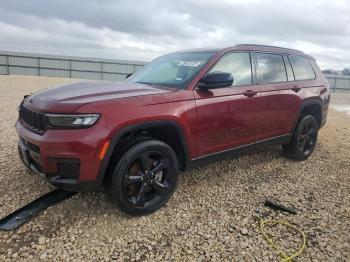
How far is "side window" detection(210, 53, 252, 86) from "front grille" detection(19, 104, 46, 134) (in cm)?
201

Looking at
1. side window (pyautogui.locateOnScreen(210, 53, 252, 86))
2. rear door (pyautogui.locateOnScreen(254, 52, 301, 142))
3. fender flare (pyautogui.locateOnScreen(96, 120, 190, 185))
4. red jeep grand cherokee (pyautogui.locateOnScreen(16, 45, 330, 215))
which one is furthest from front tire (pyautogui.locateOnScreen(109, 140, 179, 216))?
rear door (pyautogui.locateOnScreen(254, 52, 301, 142))

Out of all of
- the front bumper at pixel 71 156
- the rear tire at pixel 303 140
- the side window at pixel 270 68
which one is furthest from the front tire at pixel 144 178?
the rear tire at pixel 303 140

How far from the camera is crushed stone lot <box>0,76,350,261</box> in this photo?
2859mm

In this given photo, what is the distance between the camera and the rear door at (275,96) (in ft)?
14.6

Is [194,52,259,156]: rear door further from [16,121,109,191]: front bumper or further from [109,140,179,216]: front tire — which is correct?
[16,121,109,191]: front bumper

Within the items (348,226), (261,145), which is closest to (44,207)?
(261,145)

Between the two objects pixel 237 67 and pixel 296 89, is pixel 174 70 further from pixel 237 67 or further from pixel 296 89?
pixel 296 89

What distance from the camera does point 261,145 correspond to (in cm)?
461

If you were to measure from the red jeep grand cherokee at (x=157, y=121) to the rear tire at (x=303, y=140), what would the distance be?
13.9 inches

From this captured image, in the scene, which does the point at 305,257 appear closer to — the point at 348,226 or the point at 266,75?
the point at 348,226

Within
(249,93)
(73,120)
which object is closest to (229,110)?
(249,93)

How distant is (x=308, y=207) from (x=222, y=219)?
3.75 feet

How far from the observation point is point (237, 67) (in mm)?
4207

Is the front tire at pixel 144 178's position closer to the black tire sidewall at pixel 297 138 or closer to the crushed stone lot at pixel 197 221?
the crushed stone lot at pixel 197 221
